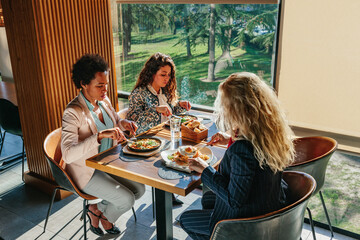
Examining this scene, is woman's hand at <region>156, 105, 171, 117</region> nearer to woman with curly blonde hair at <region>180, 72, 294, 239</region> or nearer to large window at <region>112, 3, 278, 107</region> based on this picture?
large window at <region>112, 3, 278, 107</region>

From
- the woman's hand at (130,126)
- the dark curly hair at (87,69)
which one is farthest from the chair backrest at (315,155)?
the dark curly hair at (87,69)

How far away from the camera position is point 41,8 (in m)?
2.73

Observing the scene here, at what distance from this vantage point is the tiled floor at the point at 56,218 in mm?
2639

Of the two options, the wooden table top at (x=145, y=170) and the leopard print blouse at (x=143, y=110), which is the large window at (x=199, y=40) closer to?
the leopard print blouse at (x=143, y=110)

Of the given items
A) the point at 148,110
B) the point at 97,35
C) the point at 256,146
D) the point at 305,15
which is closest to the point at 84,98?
the point at 148,110

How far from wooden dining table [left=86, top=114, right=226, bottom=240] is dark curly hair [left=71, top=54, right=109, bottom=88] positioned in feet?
1.79

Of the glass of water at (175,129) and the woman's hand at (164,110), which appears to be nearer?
the glass of water at (175,129)

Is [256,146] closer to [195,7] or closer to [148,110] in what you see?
[148,110]

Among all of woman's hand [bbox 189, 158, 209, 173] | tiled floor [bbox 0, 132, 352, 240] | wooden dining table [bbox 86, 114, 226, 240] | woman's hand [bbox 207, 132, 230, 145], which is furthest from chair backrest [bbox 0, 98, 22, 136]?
Answer: woman's hand [bbox 189, 158, 209, 173]

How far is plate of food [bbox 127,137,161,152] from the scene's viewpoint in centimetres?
216

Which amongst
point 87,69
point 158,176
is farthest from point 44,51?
point 158,176

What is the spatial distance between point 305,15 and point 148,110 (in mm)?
1478

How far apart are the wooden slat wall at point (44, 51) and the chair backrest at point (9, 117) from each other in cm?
25

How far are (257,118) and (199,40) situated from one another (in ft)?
6.10
